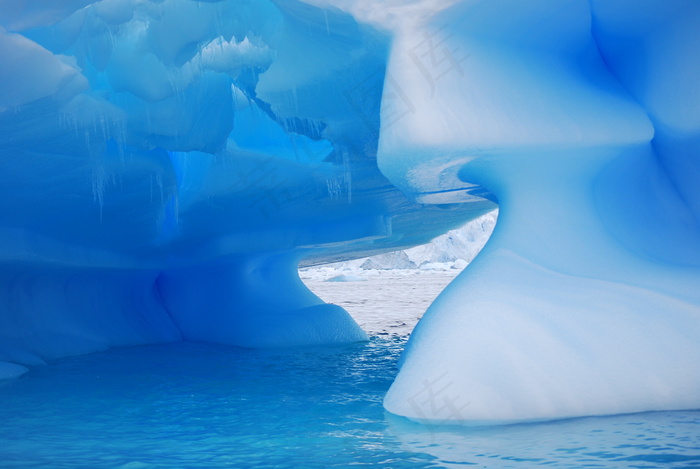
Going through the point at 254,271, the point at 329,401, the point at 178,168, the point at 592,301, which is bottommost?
the point at 329,401

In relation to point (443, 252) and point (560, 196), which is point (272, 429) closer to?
point (560, 196)

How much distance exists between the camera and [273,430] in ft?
14.7

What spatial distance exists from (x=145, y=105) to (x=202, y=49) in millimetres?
825

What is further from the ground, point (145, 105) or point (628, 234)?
A: point (145, 105)

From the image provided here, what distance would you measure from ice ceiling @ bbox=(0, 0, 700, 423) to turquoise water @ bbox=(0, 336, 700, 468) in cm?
35

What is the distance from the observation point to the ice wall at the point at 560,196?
4.35 m

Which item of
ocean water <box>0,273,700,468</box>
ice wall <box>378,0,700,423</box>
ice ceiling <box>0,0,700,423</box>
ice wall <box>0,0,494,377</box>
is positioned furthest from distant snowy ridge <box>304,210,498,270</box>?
ice wall <box>378,0,700,423</box>

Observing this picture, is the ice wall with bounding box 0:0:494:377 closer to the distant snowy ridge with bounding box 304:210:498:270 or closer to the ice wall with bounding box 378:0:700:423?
the ice wall with bounding box 378:0:700:423

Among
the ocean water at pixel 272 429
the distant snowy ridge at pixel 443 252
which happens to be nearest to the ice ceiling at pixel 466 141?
the ocean water at pixel 272 429

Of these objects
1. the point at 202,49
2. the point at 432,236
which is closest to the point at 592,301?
the point at 202,49

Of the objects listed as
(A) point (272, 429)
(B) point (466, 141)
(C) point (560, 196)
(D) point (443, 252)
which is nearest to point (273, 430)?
(A) point (272, 429)

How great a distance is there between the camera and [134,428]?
184 inches

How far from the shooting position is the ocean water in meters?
3.61

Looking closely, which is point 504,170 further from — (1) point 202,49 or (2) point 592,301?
(1) point 202,49
